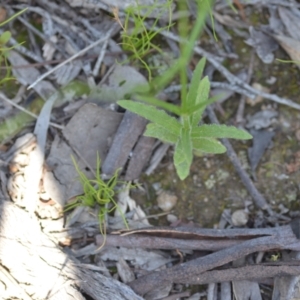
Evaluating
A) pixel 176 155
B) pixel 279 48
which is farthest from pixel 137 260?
pixel 279 48

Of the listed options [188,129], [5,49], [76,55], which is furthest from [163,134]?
[5,49]

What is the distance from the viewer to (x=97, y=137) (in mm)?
2090

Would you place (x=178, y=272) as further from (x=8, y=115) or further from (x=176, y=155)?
(x=8, y=115)

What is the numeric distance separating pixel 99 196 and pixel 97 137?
30cm

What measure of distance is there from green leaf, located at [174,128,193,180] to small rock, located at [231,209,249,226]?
0.42 metres

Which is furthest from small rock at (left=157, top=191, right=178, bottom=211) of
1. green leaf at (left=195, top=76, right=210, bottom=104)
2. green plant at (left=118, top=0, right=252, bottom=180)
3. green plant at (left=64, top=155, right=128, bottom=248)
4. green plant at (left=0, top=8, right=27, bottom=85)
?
green plant at (left=0, top=8, right=27, bottom=85)

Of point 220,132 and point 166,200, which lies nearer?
point 220,132

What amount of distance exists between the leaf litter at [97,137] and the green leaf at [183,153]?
31cm

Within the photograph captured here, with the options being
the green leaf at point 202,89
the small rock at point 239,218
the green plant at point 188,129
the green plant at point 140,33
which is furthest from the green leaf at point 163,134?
the small rock at point 239,218

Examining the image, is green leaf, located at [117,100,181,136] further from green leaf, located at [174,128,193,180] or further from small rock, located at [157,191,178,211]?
small rock, located at [157,191,178,211]

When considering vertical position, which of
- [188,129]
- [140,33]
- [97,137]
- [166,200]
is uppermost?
[140,33]

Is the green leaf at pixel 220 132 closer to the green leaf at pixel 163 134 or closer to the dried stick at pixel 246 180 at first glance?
the green leaf at pixel 163 134

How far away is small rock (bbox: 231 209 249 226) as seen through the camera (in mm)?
2049

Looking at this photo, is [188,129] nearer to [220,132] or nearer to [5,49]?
[220,132]
